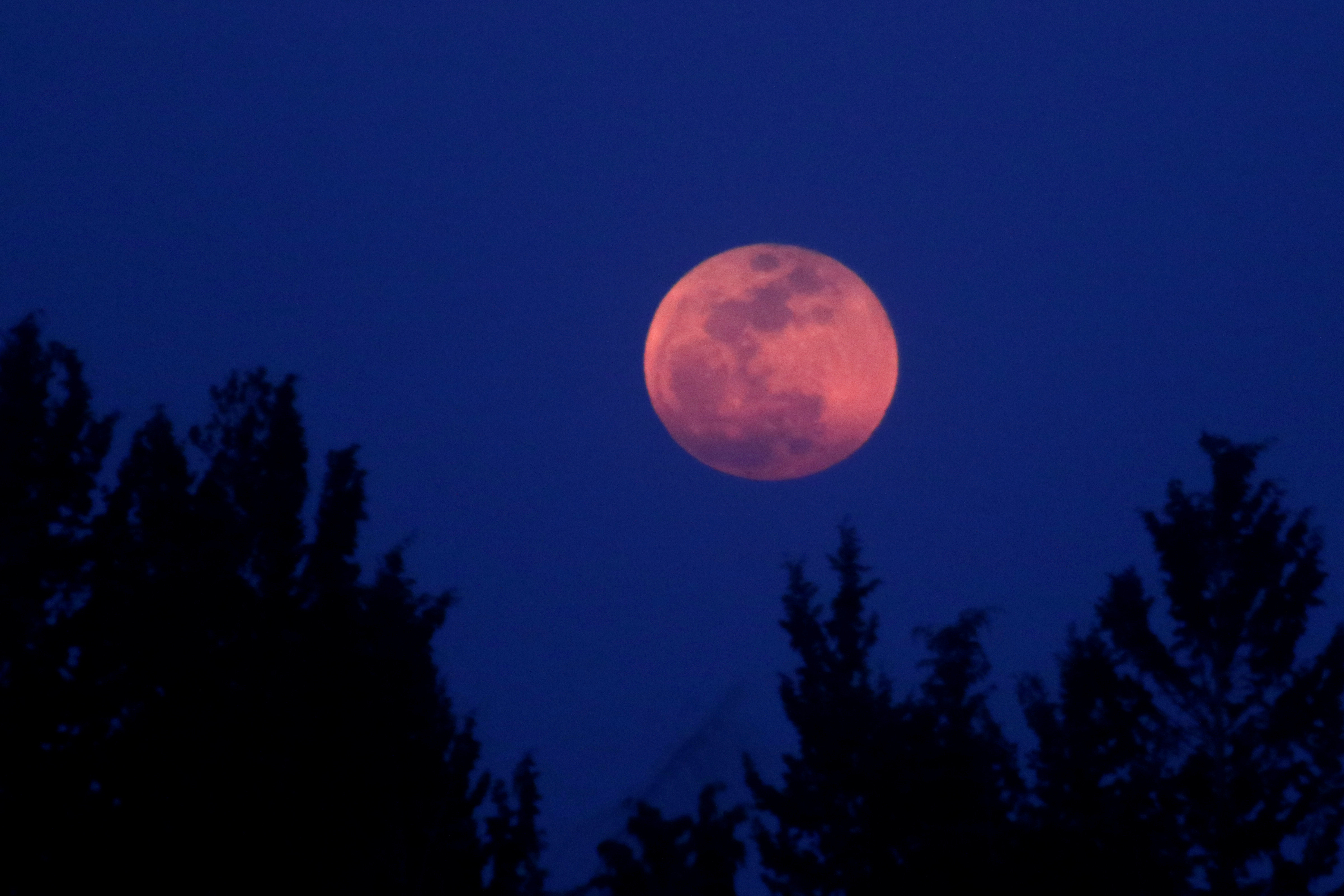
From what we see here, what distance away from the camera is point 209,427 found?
15.1m

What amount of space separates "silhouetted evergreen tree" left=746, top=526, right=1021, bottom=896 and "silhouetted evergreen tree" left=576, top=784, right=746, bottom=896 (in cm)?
303

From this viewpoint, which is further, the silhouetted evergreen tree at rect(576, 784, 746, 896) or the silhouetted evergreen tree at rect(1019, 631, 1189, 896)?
the silhouetted evergreen tree at rect(1019, 631, 1189, 896)

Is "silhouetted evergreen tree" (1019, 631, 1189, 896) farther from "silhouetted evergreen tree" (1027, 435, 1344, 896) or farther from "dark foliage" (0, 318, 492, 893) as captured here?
"dark foliage" (0, 318, 492, 893)

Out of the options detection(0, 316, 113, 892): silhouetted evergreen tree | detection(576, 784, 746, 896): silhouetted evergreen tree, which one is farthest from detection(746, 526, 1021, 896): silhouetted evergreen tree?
detection(0, 316, 113, 892): silhouetted evergreen tree

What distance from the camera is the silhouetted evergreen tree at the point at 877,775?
10.5 meters

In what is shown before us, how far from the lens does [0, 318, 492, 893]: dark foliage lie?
35.8 ft

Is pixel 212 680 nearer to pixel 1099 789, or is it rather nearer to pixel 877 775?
pixel 877 775

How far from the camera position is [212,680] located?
11.8m

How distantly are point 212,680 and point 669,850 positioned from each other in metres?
6.17

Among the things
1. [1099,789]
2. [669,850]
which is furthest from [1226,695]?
[669,850]

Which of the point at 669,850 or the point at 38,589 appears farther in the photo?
the point at 38,589

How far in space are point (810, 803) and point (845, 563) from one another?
4.05 m

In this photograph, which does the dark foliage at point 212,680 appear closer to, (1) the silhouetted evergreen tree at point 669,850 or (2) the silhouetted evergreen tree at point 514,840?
(2) the silhouetted evergreen tree at point 514,840

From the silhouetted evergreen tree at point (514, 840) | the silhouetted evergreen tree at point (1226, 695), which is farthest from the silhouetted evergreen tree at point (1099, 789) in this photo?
the silhouetted evergreen tree at point (514, 840)
